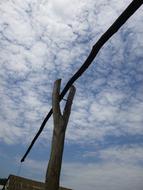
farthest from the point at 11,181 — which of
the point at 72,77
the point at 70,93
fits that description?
the point at 72,77

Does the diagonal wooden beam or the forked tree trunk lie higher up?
the diagonal wooden beam

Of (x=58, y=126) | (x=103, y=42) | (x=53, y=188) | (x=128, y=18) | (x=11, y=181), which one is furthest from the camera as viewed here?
(x=11, y=181)

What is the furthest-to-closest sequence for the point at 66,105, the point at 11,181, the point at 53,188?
1. the point at 11,181
2. the point at 66,105
3. the point at 53,188

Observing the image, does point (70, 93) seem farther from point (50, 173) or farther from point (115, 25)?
point (115, 25)

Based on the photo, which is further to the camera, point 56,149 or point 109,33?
point 56,149

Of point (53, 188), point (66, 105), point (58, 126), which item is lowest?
point (53, 188)

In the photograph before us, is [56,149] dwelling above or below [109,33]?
below

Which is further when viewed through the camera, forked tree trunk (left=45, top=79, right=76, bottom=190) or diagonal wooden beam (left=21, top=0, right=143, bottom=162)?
forked tree trunk (left=45, top=79, right=76, bottom=190)

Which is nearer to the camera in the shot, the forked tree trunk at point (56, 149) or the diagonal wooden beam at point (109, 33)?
the diagonal wooden beam at point (109, 33)

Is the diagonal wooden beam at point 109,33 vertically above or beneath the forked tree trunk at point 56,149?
above

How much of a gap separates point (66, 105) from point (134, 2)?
304 cm

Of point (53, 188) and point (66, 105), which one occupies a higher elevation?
point (66, 105)

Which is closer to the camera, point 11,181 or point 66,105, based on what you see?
point 66,105

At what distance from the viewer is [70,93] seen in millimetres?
6062
